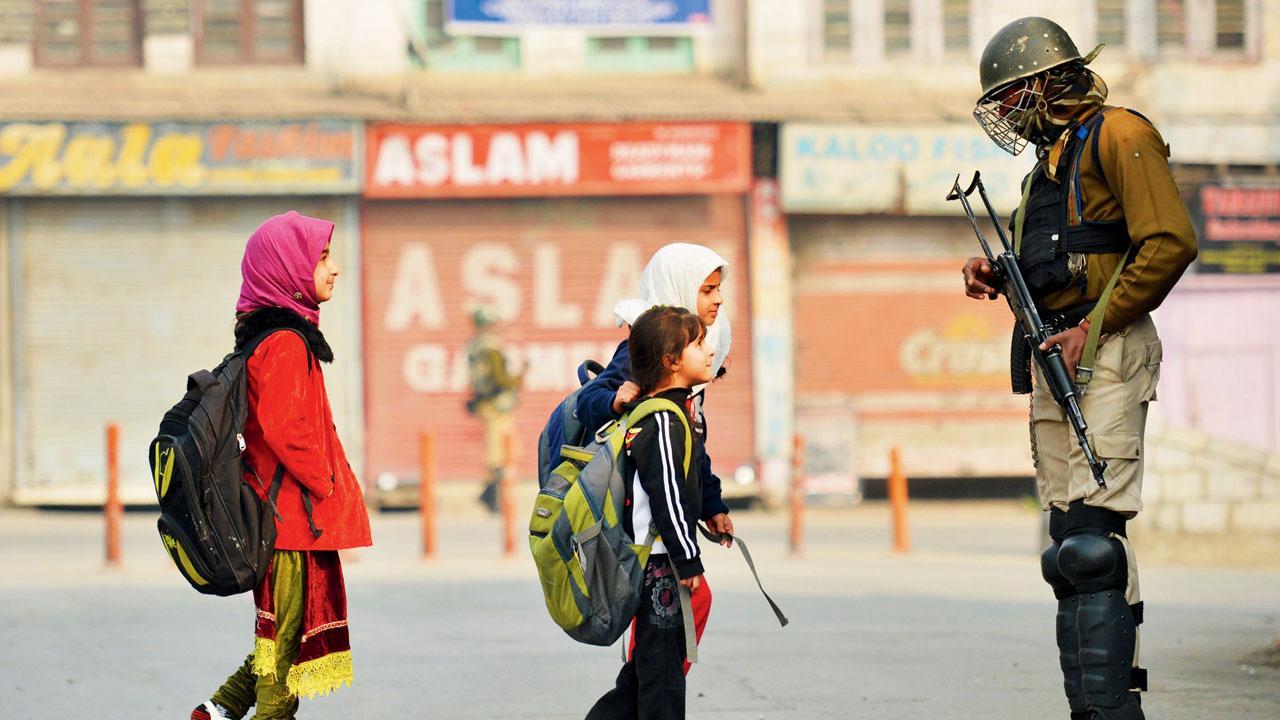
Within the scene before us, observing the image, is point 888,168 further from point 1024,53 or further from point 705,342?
point 705,342

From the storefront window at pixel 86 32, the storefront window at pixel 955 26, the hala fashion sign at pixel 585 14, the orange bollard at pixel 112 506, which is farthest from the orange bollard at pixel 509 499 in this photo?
the storefront window at pixel 955 26

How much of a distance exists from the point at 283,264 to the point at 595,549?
133 centimetres

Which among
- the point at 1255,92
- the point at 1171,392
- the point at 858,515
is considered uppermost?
the point at 1255,92

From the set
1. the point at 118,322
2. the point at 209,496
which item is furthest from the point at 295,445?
the point at 118,322

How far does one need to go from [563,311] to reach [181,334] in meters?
3.92

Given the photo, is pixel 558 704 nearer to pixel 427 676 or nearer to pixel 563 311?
pixel 427 676

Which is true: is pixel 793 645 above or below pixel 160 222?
below

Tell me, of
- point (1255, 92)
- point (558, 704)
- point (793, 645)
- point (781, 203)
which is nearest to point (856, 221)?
point (781, 203)

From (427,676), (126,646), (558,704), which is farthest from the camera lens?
(126,646)

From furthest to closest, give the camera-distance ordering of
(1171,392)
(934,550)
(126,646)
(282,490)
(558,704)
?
(1171,392), (934,550), (126,646), (558,704), (282,490)

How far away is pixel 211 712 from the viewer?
5207 millimetres

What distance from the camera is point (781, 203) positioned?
18609 millimetres

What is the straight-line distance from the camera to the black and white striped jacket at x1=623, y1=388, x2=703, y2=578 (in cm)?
447

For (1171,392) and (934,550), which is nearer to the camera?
(934,550)
